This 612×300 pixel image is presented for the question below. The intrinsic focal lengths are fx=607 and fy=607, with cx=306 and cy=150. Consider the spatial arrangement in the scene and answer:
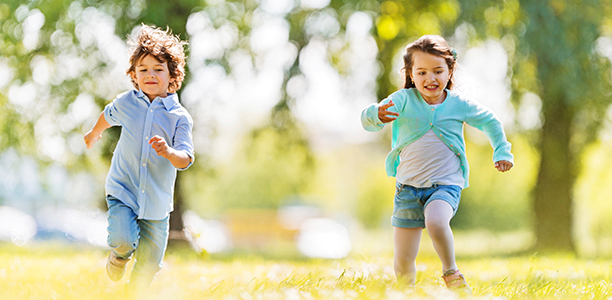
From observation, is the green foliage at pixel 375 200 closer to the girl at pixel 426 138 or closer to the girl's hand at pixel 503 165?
the girl at pixel 426 138

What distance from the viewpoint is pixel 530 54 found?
947 cm

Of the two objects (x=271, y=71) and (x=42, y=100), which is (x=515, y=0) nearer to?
(x=271, y=71)

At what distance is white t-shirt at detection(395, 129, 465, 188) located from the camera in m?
3.55

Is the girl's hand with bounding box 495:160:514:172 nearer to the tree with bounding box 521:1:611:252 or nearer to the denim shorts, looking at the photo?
the denim shorts

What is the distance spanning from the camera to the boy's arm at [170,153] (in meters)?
3.07

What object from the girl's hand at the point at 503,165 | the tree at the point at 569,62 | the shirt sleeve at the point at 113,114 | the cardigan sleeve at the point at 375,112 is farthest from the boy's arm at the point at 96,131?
the tree at the point at 569,62

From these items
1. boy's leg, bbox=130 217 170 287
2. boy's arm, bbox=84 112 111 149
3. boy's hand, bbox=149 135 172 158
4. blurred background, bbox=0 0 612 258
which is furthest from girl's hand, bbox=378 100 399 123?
blurred background, bbox=0 0 612 258

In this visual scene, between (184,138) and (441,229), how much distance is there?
1528 millimetres

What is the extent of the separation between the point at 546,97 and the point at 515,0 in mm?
1827

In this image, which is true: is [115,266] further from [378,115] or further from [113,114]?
[378,115]

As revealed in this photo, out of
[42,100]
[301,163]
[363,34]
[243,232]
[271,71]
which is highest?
[363,34]

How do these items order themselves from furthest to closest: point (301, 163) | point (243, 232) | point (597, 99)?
point (243, 232) < point (301, 163) < point (597, 99)

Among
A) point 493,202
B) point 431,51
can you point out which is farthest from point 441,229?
point 493,202

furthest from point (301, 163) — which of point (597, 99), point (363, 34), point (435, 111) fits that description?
point (435, 111)
